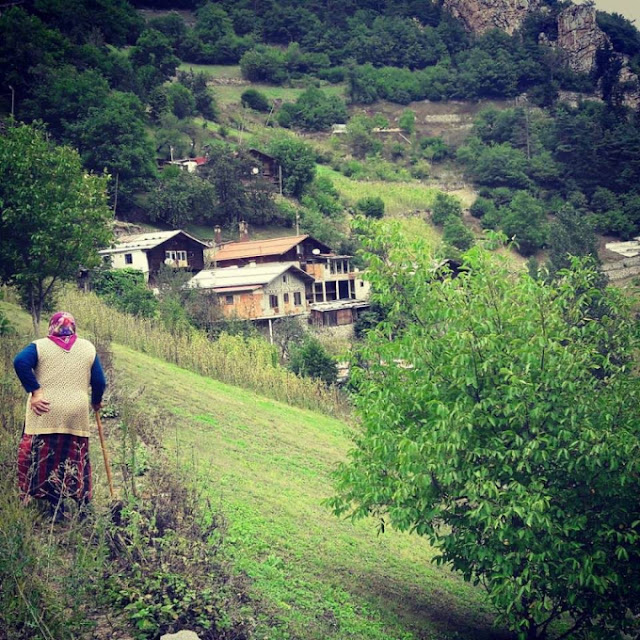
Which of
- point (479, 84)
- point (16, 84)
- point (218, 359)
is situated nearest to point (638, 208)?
point (479, 84)

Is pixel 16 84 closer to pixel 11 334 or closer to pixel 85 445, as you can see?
pixel 11 334

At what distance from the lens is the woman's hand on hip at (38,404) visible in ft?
25.2

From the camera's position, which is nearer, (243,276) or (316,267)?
(243,276)

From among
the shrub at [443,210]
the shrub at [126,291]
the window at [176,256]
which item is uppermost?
the shrub at [443,210]

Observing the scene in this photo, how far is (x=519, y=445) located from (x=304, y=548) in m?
2.96

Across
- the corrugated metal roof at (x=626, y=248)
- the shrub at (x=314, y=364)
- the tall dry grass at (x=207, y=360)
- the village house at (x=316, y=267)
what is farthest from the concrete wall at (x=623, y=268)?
the tall dry grass at (x=207, y=360)

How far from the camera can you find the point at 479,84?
9488cm

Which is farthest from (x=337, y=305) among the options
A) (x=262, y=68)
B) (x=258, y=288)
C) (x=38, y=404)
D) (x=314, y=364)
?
(x=262, y=68)

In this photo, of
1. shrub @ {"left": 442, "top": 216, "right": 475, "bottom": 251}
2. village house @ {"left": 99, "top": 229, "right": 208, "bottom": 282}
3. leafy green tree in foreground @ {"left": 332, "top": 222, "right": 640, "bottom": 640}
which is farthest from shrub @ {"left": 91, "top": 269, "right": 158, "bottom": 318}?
shrub @ {"left": 442, "top": 216, "right": 475, "bottom": 251}

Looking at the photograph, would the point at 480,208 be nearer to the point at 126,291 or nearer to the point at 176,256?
the point at 176,256

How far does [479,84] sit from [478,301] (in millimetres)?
89755

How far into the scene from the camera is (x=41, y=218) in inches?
736

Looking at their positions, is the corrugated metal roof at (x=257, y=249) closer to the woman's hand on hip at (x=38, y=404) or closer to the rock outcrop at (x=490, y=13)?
the woman's hand on hip at (x=38, y=404)

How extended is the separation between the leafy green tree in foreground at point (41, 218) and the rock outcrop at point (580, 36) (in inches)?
3928
